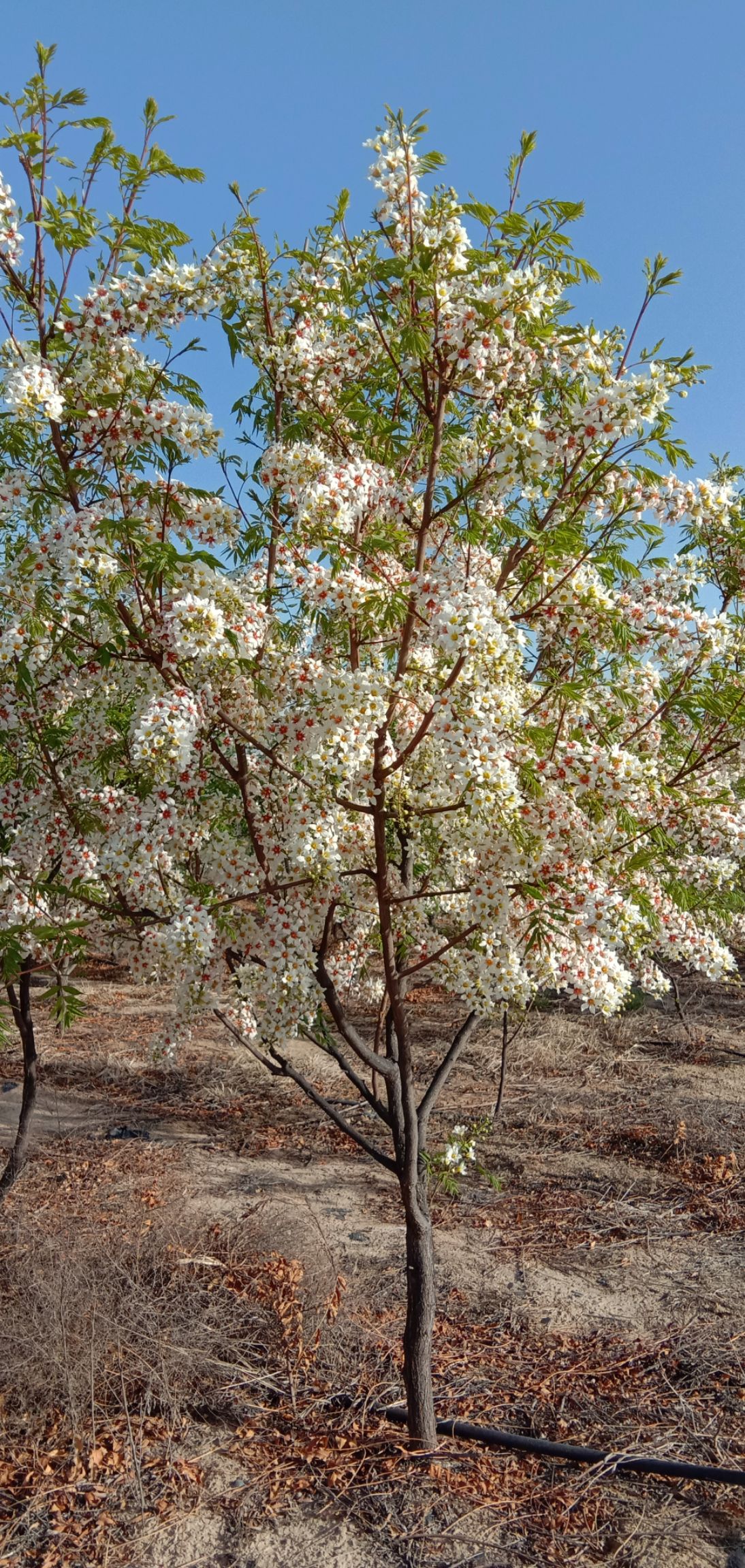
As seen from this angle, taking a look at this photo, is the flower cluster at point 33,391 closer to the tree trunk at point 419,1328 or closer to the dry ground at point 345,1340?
the tree trunk at point 419,1328

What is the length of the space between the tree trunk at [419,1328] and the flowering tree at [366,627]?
14 mm

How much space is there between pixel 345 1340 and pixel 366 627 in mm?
3176

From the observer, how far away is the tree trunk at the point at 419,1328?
11.6ft

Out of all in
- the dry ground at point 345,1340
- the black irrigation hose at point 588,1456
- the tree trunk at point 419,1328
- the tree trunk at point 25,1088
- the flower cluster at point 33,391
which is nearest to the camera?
the flower cluster at point 33,391

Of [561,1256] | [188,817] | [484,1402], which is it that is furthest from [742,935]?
[188,817]

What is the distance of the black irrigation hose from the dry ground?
5cm

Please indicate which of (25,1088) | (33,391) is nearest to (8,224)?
(33,391)

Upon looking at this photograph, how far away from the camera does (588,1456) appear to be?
11.7ft

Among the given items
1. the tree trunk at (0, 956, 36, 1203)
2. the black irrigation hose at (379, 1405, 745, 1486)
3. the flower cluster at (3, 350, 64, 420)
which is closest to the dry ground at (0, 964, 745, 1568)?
the black irrigation hose at (379, 1405, 745, 1486)

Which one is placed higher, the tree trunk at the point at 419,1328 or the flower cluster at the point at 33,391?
the flower cluster at the point at 33,391

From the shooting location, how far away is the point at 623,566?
3406 millimetres

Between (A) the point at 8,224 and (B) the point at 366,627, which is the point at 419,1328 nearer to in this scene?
(B) the point at 366,627

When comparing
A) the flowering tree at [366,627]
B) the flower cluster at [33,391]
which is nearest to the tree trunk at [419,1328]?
the flowering tree at [366,627]

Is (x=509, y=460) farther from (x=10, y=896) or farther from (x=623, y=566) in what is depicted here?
(x=10, y=896)
